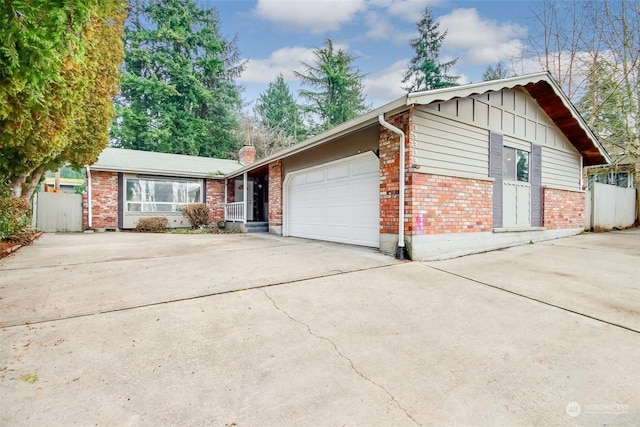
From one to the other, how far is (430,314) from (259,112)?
101 ft

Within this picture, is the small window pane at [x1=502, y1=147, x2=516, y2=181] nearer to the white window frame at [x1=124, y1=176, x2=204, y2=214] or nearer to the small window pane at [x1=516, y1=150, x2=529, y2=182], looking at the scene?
the small window pane at [x1=516, y1=150, x2=529, y2=182]

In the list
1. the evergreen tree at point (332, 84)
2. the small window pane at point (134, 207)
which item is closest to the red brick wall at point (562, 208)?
the small window pane at point (134, 207)

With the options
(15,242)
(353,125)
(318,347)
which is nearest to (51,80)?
(318,347)

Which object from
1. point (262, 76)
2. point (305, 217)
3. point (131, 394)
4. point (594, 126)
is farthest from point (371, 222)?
point (262, 76)

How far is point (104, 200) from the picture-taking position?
39.5 ft

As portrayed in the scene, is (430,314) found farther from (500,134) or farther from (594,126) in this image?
(594,126)

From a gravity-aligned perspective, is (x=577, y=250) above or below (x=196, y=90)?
below

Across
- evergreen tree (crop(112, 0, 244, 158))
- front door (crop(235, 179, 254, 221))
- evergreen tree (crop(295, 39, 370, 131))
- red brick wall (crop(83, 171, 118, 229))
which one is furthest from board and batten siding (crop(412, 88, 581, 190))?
evergreen tree (crop(112, 0, 244, 158))

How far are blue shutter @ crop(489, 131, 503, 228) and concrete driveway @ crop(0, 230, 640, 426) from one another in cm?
244

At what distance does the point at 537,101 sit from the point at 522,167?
190cm

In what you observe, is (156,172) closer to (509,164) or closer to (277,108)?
(509,164)

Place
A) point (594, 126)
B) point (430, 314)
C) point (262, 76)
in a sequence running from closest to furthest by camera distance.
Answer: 1. point (430, 314)
2. point (594, 126)
3. point (262, 76)

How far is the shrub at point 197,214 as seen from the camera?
13.0m

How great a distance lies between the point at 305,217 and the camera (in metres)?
9.37
